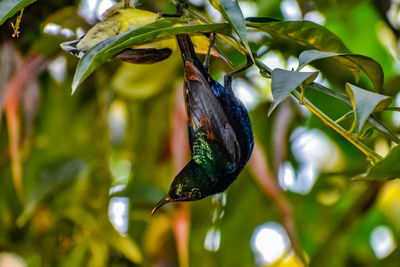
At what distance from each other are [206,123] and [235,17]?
0.39 ft

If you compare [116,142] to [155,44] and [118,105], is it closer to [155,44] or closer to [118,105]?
[118,105]

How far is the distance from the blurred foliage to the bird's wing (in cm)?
53

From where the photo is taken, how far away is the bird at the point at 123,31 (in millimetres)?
686

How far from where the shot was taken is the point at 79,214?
1.35 m

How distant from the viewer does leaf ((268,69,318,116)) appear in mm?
558

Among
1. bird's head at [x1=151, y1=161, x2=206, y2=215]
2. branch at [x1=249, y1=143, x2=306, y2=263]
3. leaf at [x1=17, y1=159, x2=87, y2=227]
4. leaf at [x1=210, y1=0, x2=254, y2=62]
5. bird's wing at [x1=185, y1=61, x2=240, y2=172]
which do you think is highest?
leaf at [x1=210, y1=0, x2=254, y2=62]

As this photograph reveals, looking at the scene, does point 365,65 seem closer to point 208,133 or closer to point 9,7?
point 208,133

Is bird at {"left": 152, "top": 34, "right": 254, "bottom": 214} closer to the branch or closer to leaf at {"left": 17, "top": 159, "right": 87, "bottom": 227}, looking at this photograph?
the branch

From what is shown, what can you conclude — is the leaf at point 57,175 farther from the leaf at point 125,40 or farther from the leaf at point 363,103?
the leaf at point 363,103

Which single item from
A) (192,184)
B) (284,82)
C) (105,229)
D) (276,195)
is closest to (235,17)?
(284,82)

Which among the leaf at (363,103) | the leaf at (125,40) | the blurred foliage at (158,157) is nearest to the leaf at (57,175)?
the blurred foliage at (158,157)

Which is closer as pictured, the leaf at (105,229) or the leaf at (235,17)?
the leaf at (235,17)

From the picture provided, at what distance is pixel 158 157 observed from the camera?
1547mm

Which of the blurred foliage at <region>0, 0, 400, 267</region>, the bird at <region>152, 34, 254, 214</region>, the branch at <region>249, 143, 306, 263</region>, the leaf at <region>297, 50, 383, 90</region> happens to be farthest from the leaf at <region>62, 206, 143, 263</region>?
the leaf at <region>297, 50, 383, 90</region>
